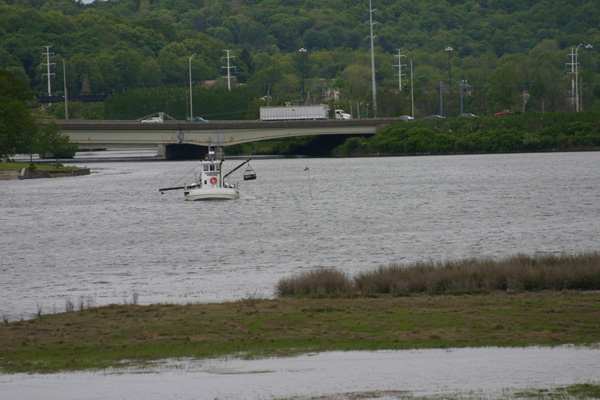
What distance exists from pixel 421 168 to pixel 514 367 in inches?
4421

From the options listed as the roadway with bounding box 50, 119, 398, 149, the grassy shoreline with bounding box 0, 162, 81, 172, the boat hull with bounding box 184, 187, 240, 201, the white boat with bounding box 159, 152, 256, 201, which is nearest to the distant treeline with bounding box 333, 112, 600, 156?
the roadway with bounding box 50, 119, 398, 149

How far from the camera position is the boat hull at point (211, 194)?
281 ft

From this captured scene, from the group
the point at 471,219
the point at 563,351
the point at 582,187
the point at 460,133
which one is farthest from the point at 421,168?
the point at 563,351

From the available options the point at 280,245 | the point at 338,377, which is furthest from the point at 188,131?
the point at 338,377

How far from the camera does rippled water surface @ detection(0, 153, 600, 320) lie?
36.1 m

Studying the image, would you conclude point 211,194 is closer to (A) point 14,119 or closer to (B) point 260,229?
(B) point 260,229

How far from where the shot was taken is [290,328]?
22469 mm

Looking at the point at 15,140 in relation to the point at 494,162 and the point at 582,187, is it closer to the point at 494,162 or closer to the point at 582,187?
the point at 494,162

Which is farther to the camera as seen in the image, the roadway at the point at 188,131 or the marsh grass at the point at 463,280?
the roadway at the point at 188,131

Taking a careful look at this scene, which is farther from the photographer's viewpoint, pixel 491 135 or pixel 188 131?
pixel 491 135

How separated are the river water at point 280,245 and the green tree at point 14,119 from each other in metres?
7.55

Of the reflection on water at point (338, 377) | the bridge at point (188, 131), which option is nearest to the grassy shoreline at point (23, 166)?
the bridge at point (188, 131)

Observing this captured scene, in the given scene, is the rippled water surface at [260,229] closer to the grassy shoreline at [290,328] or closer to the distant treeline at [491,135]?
the grassy shoreline at [290,328]

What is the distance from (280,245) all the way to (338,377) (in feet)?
102
